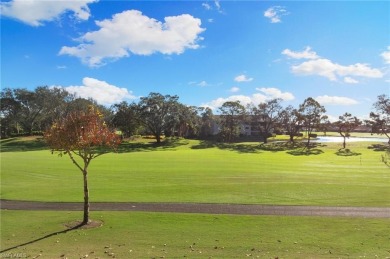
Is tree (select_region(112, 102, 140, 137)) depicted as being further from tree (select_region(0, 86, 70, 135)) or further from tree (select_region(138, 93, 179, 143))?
tree (select_region(0, 86, 70, 135))

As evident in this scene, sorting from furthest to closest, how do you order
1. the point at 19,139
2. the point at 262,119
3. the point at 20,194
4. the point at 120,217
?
the point at 262,119 < the point at 19,139 < the point at 20,194 < the point at 120,217

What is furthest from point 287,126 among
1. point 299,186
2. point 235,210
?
point 235,210

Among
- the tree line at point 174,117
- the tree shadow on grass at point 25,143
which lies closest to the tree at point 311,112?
the tree line at point 174,117

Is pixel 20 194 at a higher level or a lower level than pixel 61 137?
lower

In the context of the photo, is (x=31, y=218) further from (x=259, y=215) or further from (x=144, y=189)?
(x=259, y=215)

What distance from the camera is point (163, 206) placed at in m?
22.2

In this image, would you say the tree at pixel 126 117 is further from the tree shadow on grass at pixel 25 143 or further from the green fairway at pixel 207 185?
the green fairway at pixel 207 185

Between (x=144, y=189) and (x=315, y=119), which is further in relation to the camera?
(x=315, y=119)

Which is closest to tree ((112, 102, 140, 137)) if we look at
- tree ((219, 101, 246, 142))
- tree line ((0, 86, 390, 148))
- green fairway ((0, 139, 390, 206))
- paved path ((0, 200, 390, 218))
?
tree line ((0, 86, 390, 148))

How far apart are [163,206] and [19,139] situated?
91895 millimetres

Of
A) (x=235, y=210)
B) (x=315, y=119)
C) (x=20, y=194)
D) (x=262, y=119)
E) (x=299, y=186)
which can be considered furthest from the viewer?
(x=262, y=119)

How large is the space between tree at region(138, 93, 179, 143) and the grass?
74.7 meters

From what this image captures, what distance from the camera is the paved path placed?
20.5 m

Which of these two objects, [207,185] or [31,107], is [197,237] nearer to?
[207,185]
